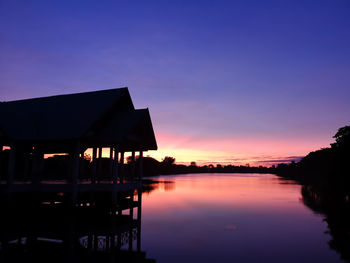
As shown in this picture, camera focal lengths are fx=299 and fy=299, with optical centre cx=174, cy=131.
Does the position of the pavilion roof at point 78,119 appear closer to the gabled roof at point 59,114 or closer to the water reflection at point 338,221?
the gabled roof at point 59,114

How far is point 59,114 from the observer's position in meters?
20.6

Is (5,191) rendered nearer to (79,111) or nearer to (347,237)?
(79,111)

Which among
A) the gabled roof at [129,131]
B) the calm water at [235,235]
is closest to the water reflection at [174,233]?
the calm water at [235,235]

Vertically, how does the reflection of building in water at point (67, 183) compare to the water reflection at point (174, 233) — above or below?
above

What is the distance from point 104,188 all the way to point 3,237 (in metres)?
6.43

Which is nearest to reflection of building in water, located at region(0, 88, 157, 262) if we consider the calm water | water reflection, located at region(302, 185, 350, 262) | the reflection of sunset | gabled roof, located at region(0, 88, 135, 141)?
gabled roof, located at region(0, 88, 135, 141)

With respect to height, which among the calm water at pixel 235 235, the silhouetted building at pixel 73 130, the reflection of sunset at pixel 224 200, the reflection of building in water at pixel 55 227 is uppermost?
the silhouetted building at pixel 73 130

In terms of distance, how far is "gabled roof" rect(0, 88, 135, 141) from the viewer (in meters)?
18.0

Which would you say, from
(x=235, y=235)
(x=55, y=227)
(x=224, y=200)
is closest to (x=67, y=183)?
(x=55, y=227)

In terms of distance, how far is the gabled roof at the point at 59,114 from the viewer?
1798 centimetres

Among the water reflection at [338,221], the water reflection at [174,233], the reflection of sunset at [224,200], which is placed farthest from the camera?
the reflection of sunset at [224,200]

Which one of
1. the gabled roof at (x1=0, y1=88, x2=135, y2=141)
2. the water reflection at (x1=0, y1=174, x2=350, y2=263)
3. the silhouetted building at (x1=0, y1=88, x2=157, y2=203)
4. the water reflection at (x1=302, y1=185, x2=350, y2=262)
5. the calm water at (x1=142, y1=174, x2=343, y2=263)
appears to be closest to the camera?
the silhouetted building at (x1=0, y1=88, x2=157, y2=203)

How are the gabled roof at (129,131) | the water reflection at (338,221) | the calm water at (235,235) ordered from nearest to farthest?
the gabled roof at (129,131)
the calm water at (235,235)
the water reflection at (338,221)

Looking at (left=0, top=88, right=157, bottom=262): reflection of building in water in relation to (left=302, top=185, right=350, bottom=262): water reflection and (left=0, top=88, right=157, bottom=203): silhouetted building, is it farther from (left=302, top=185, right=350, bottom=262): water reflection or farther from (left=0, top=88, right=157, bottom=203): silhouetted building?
(left=302, top=185, right=350, bottom=262): water reflection
